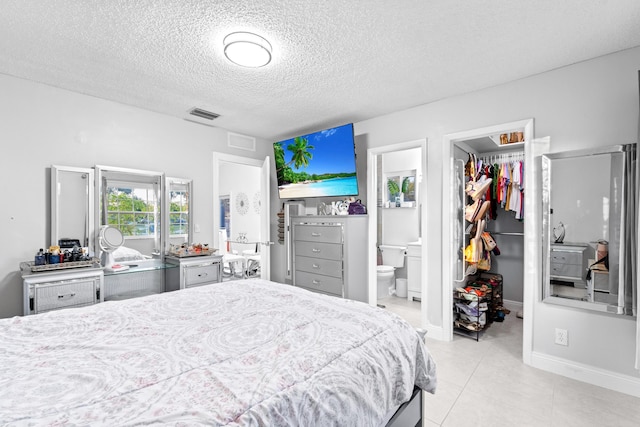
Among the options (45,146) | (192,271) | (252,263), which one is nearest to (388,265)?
(252,263)

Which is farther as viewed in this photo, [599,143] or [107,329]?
[599,143]

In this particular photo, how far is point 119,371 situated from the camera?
976 millimetres

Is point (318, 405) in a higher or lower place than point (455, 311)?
higher

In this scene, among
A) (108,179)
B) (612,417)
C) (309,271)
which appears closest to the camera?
(612,417)

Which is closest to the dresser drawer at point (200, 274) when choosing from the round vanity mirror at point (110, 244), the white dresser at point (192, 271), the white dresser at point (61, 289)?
the white dresser at point (192, 271)

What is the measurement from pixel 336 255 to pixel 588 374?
95.7 inches

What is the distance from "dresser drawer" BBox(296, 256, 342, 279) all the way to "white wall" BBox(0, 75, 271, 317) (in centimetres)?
201

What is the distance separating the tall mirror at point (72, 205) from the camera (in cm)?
280

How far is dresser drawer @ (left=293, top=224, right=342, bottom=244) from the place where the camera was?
3.67m

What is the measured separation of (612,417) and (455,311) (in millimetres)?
1454

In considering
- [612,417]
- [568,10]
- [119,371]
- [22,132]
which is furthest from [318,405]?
[22,132]

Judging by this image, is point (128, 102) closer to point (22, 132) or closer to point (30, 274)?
point (22, 132)

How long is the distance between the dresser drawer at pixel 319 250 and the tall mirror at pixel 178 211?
1406 mm

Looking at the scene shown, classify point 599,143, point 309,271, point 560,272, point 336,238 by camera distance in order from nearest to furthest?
point 599,143, point 560,272, point 336,238, point 309,271
